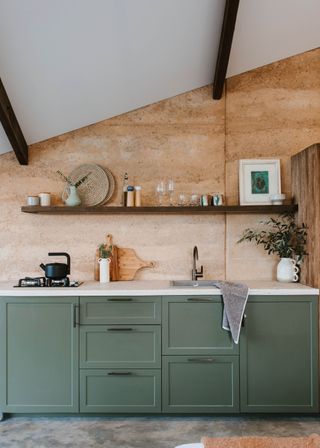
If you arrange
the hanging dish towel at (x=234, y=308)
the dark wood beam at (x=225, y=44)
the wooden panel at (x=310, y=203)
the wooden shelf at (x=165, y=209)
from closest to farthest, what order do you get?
1. the dark wood beam at (x=225, y=44)
2. the hanging dish towel at (x=234, y=308)
3. the wooden panel at (x=310, y=203)
4. the wooden shelf at (x=165, y=209)

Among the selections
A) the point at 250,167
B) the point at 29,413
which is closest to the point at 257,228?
the point at 250,167

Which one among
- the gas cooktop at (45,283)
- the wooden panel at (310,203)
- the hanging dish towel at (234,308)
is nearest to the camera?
the hanging dish towel at (234,308)

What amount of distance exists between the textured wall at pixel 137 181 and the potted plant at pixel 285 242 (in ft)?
1.24

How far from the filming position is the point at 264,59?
143 inches

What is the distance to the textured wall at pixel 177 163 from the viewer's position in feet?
12.2

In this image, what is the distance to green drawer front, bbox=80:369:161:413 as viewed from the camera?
303 centimetres

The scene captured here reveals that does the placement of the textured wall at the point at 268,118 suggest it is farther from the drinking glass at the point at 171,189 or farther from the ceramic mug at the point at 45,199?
the ceramic mug at the point at 45,199

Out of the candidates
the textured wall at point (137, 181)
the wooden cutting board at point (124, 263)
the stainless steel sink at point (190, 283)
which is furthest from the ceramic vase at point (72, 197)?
the stainless steel sink at point (190, 283)

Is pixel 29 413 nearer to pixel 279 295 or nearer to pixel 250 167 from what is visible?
pixel 279 295

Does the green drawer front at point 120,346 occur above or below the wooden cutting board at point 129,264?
below

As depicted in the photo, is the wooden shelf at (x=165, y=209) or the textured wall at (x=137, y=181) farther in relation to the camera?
the textured wall at (x=137, y=181)

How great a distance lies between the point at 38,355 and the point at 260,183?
7.67 feet

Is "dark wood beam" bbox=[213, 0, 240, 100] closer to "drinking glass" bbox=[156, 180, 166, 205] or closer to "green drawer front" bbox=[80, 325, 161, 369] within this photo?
"drinking glass" bbox=[156, 180, 166, 205]

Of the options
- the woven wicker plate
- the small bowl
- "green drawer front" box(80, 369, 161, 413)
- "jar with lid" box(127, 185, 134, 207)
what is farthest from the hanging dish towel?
the woven wicker plate
